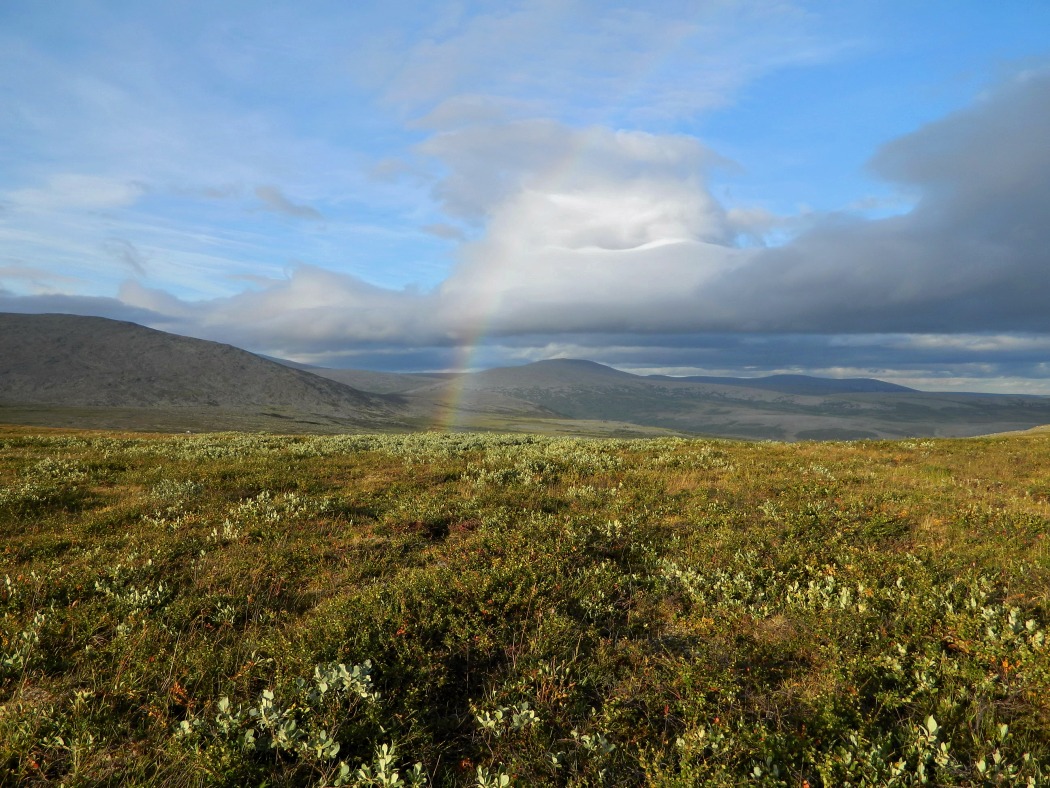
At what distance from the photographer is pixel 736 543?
34.7 ft

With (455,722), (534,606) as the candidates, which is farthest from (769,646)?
(455,722)

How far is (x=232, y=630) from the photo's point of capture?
23.5 feet

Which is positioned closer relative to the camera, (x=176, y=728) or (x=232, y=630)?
(x=176, y=728)

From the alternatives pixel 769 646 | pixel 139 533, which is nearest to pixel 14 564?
pixel 139 533

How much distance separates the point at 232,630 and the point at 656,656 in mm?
5908

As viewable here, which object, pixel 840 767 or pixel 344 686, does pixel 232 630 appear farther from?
pixel 840 767

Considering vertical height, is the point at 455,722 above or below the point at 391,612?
below

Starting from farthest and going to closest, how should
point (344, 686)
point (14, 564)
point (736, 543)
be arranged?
1. point (736, 543)
2. point (14, 564)
3. point (344, 686)

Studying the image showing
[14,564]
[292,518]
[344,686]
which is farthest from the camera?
[292,518]

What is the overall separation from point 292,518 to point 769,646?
1020 cm

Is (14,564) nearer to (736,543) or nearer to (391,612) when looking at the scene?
(391,612)

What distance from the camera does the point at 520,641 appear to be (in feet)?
23.3

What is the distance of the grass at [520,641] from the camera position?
5.05m

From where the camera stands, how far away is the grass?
5.05 meters
